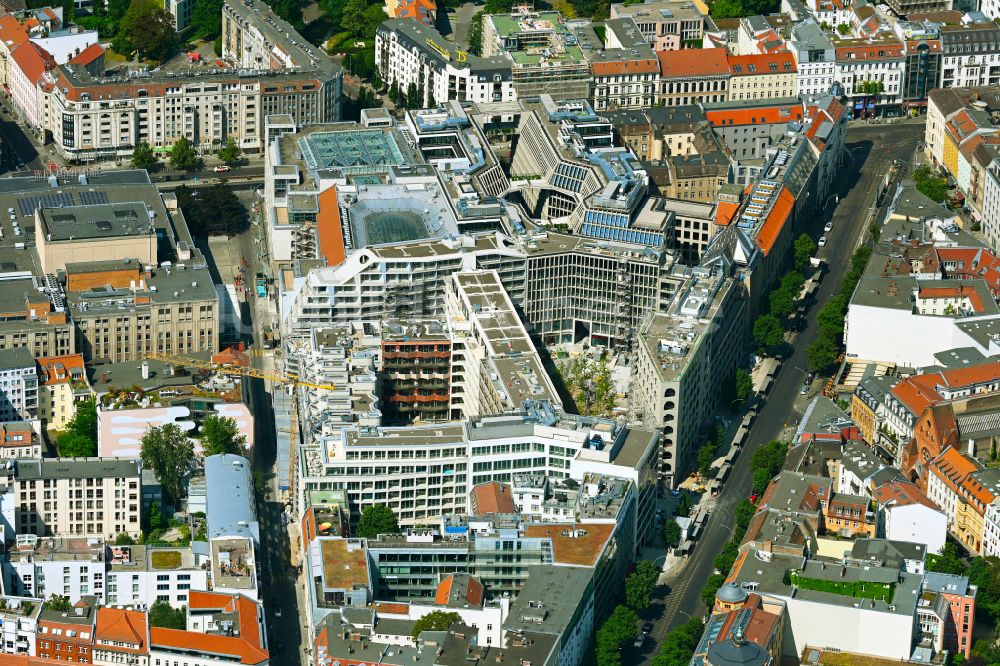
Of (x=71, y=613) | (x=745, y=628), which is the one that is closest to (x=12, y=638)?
(x=71, y=613)

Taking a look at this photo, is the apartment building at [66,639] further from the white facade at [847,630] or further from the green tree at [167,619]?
the white facade at [847,630]

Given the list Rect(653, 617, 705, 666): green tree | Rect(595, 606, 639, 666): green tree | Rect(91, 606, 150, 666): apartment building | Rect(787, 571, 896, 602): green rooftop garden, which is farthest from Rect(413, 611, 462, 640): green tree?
Rect(787, 571, 896, 602): green rooftop garden

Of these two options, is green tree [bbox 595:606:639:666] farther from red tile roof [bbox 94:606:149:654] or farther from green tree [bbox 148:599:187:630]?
red tile roof [bbox 94:606:149:654]

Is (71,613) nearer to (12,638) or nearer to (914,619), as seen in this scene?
(12,638)

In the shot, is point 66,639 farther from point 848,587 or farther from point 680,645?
point 848,587

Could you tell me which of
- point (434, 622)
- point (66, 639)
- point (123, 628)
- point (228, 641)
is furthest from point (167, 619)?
point (434, 622)

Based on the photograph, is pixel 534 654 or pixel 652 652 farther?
pixel 652 652

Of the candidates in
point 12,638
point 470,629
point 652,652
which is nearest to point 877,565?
point 652,652

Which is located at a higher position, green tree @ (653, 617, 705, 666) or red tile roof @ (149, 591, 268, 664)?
red tile roof @ (149, 591, 268, 664)
